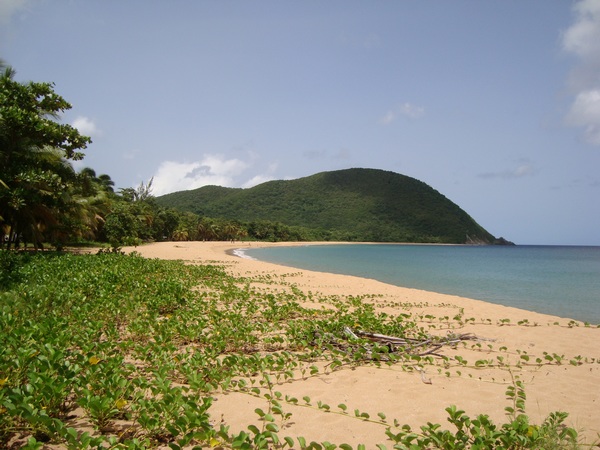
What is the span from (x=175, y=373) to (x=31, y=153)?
53.7ft

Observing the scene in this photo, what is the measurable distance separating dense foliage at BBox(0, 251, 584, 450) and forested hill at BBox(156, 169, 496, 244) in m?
97.5

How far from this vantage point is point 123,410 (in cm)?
316

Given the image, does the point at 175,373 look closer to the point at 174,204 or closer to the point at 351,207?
the point at 351,207

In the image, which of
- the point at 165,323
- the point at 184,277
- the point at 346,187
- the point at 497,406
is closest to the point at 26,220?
the point at 184,277

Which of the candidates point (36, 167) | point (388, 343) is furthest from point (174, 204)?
point (388, 343)

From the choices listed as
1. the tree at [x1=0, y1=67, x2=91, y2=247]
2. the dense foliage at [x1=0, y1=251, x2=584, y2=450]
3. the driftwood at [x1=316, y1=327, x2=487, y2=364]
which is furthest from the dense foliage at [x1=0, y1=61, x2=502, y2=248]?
the driftwood at [x1=316, y1=327, x2=487, y2=364]

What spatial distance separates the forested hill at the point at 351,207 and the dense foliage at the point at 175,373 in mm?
97512

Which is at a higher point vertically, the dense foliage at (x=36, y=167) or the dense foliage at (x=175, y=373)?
the dense foliage at (x=36, y=167)

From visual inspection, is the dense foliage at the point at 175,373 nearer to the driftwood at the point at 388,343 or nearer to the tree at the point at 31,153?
the driftwood at the point at 388,343

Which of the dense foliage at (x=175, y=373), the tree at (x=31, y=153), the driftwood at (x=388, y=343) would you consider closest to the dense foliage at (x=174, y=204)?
the tree at (x=31, y=153)

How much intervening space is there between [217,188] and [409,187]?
224 ft

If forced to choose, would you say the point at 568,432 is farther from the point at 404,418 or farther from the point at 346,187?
the point at 346,187

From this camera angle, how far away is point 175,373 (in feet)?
14.2

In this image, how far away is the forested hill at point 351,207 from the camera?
4459 inches
